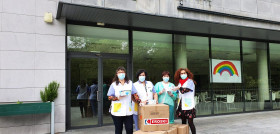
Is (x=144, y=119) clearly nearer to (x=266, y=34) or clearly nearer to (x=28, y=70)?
(x=28, y=70)

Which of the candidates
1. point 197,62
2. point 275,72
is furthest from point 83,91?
point 275,72

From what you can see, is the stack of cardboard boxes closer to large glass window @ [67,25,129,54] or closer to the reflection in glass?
the reflection in glass

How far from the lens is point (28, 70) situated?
6062 mm

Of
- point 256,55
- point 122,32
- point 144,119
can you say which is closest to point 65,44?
point 122,32

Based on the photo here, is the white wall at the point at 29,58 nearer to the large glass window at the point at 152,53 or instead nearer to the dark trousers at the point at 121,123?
the large glass window at the point at 152,53

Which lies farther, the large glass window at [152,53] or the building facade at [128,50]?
the large glass window at [152,53]

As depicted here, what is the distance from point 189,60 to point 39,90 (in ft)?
18.4

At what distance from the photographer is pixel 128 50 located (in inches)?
307

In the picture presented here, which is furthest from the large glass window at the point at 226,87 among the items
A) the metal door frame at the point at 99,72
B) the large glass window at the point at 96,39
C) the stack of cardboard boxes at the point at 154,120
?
the stack of cardboard boxes at the point at 154,120

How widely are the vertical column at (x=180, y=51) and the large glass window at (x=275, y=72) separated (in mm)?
4931

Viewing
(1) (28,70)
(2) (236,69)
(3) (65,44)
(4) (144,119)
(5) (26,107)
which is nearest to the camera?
(4) (144,119)

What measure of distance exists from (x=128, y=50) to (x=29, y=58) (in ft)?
10.3

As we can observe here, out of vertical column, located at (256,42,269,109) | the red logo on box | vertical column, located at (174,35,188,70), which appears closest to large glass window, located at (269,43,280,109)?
vertical column, located at (256,42,269,109)

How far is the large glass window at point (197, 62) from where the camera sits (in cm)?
875
